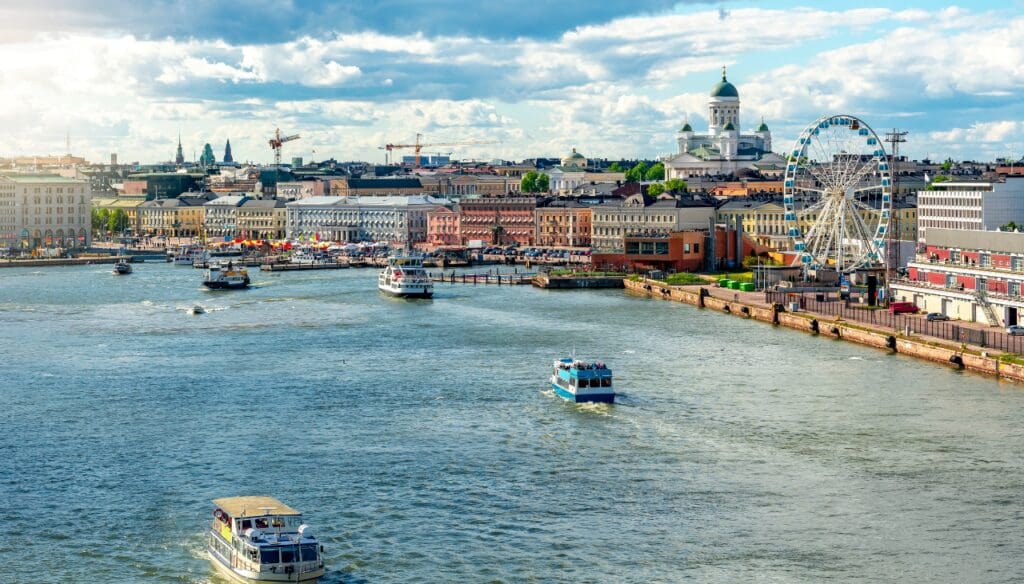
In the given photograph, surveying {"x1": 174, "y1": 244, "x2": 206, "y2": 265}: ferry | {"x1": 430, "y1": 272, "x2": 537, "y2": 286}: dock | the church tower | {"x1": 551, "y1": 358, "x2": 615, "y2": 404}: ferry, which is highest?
the church tower

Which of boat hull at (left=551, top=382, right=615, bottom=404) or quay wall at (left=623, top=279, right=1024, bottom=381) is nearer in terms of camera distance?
boat hull at (left=551, top=382, right=615, bottom=404)

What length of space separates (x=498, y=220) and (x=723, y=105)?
6261 centimetres

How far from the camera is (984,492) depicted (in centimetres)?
2792

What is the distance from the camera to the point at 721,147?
16588cm

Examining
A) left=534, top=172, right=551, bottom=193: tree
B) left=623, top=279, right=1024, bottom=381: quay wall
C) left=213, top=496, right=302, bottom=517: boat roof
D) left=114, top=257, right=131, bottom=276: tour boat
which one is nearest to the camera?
left=213, top=496, right=302, bottom=517: boat roof

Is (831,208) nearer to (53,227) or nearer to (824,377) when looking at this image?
(824,377)

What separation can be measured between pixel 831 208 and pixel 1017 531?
151ft

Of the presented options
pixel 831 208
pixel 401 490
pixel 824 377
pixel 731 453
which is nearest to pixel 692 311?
pixel 831 208

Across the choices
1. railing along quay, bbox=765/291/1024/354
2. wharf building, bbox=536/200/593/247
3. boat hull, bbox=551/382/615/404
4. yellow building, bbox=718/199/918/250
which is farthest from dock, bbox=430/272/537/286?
boat hull, bbox=551/382/615/404

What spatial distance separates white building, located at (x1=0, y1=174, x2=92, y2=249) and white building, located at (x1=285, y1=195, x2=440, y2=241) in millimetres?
16596

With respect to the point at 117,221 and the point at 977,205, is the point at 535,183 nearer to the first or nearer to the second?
the point at 117,221

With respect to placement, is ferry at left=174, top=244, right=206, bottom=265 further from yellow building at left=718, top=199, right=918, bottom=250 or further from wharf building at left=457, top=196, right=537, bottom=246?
yellow building at left=718, top=199, right=918, bottom=250

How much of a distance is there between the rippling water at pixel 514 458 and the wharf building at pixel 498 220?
61378mm

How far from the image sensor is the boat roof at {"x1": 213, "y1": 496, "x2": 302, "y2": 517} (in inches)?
955
